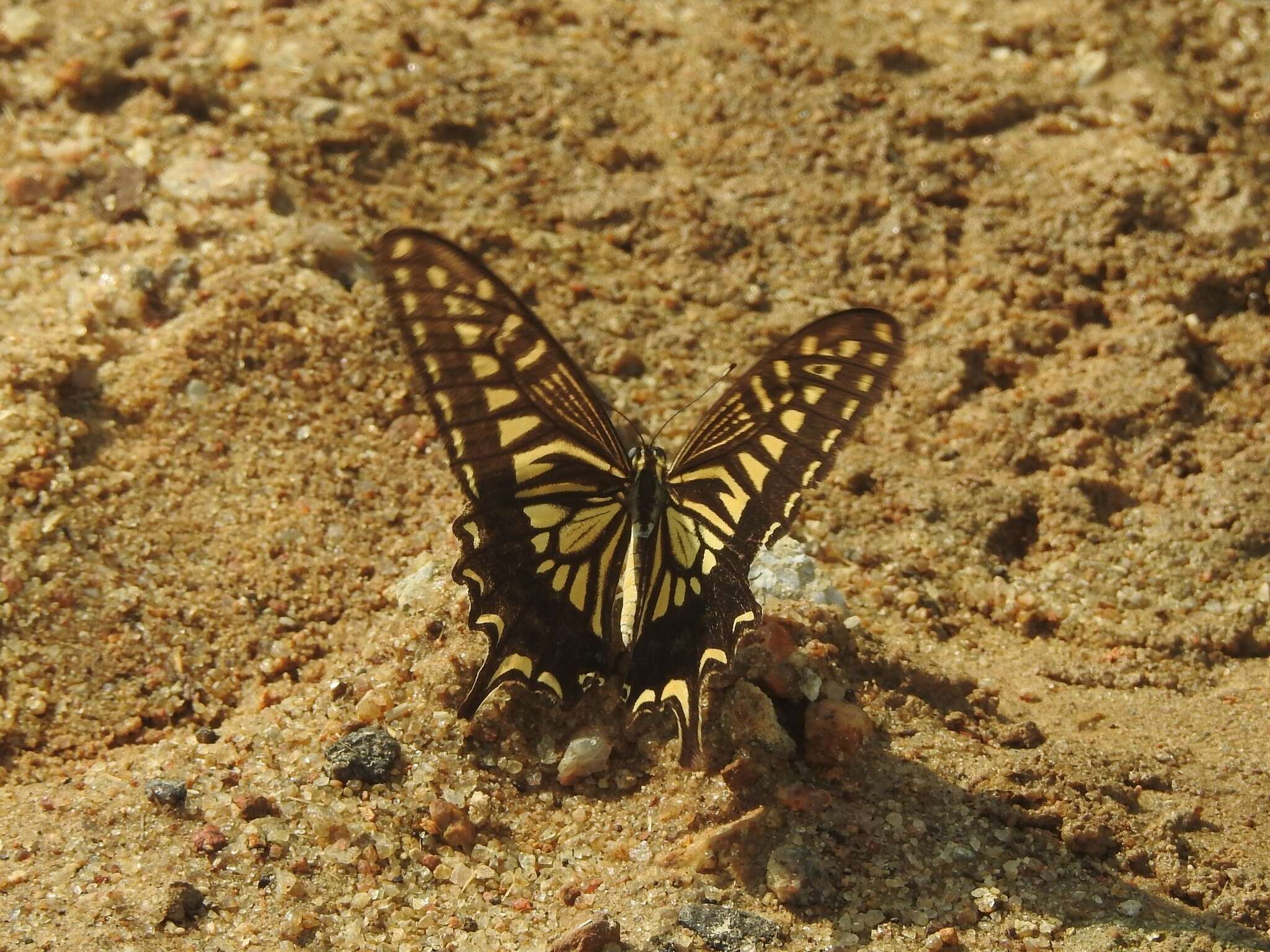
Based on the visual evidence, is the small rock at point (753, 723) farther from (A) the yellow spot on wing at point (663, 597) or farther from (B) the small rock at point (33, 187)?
(B) the small rock at point (33, 187)

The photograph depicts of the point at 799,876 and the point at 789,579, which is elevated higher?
the point at 789,579

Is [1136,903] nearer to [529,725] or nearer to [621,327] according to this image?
[529,725]

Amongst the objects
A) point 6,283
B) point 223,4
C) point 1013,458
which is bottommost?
point 1013,458

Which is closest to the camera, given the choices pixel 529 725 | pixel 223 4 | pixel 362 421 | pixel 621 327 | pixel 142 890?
pixel 142 890

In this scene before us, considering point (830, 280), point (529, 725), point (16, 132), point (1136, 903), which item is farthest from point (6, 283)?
point (1136, 903)

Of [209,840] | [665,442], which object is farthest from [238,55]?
[209,840]

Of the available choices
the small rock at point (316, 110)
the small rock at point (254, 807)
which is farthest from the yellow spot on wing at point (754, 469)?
the small rock at point (316, 110)

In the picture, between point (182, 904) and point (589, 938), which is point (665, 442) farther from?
point (182, 904)
